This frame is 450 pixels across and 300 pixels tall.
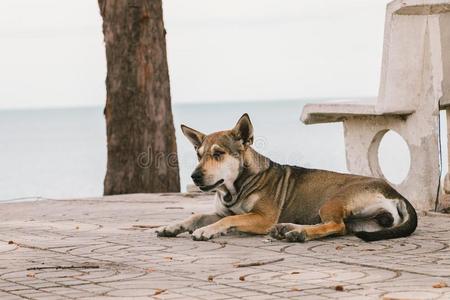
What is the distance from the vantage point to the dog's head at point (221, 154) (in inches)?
367

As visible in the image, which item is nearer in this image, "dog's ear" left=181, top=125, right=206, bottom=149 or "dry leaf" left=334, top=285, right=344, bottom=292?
"dry leaf" left=334, top=285, right=344, bottom=292

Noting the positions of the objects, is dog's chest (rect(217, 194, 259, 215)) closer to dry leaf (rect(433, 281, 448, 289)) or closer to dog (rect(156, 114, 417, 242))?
dog (rect(156, 114, 417, 242))

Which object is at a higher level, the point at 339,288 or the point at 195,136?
the point at 195,136

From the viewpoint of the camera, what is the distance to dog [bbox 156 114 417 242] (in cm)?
916

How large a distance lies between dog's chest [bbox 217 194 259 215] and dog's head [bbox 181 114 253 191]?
17 cm

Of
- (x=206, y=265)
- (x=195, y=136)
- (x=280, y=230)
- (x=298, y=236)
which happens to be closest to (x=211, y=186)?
(x=195, y=136)

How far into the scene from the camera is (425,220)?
10.2 metres

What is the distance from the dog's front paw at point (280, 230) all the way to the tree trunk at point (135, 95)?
6211mm

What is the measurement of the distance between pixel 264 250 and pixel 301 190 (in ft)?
3.67

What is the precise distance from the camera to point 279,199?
9609 millimetres

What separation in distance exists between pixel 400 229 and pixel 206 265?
1.73 metres

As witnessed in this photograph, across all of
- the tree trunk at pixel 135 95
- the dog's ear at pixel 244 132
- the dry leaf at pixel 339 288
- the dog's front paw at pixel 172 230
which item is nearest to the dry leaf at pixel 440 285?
the dry leaf at pixel 339 288

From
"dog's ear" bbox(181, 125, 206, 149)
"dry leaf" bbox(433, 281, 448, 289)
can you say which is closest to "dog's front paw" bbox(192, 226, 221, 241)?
"dog's ear" bbox(181, 125, 206, 149)

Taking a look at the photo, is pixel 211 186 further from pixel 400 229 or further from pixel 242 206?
pixel 400 229
